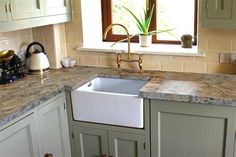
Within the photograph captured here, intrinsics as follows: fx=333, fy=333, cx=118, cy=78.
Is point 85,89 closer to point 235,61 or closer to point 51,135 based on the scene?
point 51,135

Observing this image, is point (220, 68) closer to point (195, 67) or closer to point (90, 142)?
point (195, 67)

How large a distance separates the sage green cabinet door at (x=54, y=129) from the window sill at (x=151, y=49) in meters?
0.67

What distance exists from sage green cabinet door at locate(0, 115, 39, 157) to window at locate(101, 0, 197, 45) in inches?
52.9

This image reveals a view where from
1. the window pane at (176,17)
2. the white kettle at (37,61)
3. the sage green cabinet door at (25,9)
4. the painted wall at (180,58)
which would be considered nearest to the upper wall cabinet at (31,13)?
the sage green cabinet door at (25,9)

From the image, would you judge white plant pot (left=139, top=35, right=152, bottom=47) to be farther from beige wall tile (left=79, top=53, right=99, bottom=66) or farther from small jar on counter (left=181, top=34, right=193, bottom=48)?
beige wall tile (left=79, top=53, right=99, bottom=66)

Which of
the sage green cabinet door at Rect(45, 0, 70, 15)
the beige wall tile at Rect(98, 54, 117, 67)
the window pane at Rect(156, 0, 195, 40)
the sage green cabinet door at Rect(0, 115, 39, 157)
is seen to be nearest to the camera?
the sage green cabinet door at Rect(0, 115, 39, 157)

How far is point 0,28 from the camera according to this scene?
85.3 inches

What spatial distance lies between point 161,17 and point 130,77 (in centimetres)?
66

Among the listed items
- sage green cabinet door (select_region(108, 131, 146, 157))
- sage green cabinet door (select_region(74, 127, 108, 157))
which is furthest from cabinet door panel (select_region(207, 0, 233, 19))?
sage green cabinet door (select_region(74, 127, 108, 157))

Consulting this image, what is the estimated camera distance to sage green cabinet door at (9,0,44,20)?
7.41 feet

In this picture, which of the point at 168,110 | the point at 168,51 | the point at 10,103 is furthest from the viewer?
the point at 168,51

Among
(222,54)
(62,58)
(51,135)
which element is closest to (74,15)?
(62,58)

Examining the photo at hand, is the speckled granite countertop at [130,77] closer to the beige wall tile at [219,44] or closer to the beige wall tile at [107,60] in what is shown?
the beige wall tile at [107,60]

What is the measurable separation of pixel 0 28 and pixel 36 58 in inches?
22.8
